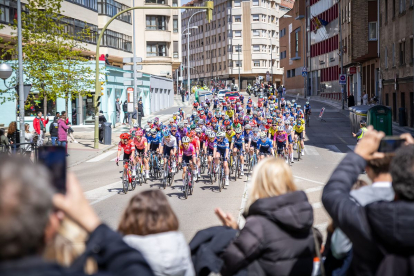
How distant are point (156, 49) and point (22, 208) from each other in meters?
72.2

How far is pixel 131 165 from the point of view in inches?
695

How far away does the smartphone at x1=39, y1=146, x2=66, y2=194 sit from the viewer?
247cm

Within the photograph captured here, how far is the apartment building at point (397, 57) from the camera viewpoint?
1474 inches

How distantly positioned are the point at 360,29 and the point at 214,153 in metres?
36.5

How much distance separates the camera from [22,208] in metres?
2.02

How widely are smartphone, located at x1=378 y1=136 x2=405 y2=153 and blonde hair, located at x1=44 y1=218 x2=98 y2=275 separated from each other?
1.98m

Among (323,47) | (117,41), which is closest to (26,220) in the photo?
(117,41)

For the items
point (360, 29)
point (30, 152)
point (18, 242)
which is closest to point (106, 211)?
point (30, 152)

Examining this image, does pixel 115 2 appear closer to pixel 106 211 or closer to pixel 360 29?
pixel 360 29

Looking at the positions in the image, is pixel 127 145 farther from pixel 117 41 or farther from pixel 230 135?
pixel 117 41

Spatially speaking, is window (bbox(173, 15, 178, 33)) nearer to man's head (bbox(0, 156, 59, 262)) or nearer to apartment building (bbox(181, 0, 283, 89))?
apartment building (bbox(181, 0, 283, 89))

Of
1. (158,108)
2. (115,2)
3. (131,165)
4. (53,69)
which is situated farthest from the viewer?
(158,108)

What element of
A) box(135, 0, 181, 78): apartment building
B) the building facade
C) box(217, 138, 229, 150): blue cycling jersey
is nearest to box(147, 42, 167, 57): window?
box(135, 0, 181, 78): apartment building

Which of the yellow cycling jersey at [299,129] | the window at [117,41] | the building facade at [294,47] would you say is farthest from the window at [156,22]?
the yellow cycling jersey at [299,129]
